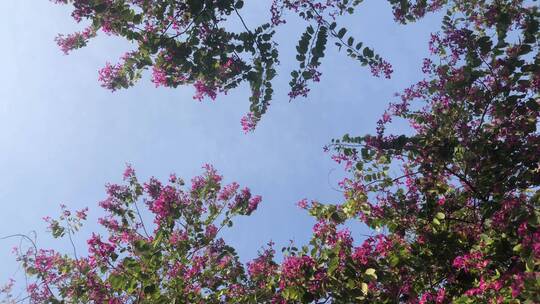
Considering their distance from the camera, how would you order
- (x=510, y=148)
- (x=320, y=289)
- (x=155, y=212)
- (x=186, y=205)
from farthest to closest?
1. (x=186, y=205)
2. (x=155, y=212)
3. (x=510, y=148)
4. (x=320, y=289)

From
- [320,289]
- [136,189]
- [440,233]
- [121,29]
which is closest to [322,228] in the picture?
[320,289]

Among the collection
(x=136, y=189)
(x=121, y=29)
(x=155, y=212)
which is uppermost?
(x=136, y=189)

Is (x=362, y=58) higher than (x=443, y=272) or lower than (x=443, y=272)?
higher

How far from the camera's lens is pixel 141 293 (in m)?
5.64

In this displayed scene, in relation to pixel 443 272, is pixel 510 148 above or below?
above

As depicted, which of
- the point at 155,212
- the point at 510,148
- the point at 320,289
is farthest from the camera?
the point at 155,212

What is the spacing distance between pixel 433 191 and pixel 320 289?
2.25 m

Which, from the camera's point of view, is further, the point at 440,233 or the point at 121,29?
the point at 440,233

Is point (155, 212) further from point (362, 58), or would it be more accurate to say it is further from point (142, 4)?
point (362, 58)

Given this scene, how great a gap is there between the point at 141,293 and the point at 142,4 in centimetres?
367

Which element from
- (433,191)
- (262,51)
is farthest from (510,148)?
(262,51)

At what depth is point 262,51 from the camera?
5.43 m

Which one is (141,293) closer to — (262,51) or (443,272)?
(262,51)

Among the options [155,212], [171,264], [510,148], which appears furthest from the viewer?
[155,212]
